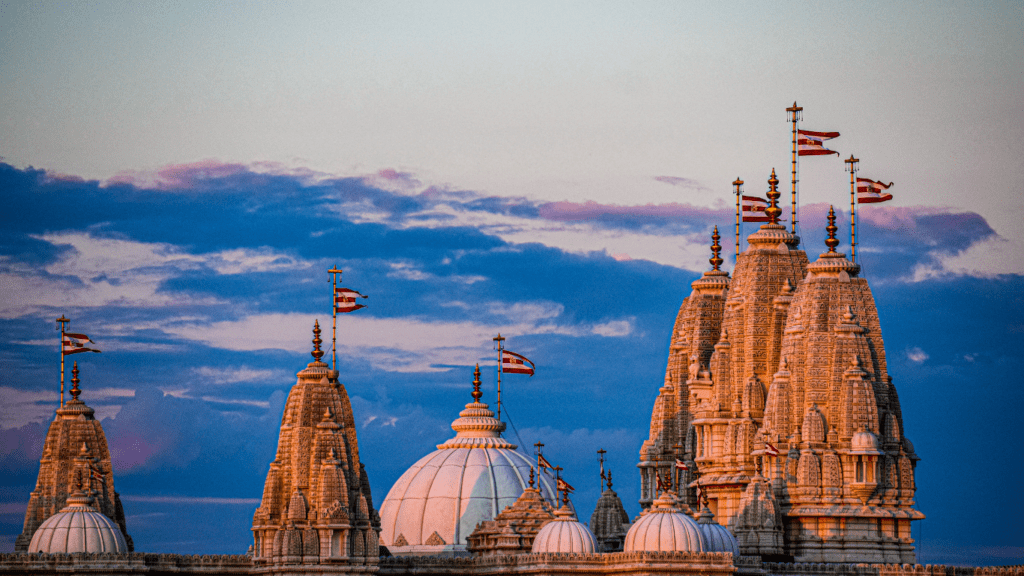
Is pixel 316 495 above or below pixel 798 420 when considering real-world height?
below

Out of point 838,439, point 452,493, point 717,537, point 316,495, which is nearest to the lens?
point 717,537

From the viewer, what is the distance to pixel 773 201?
15188 centimetres

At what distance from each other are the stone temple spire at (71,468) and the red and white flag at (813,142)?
42732mm

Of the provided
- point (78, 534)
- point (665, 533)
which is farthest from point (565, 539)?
point (78, 534)

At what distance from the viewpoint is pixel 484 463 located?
15112cm

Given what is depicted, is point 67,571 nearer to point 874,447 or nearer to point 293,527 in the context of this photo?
point 293,527

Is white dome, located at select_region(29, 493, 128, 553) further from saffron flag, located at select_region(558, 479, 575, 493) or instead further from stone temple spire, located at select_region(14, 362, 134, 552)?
saffron flag, located at select_region(558, 479, 575, 493)

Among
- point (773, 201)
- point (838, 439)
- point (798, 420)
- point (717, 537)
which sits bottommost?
point (717, 537)

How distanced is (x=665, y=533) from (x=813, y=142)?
28130mm

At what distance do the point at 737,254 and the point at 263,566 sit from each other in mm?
37928

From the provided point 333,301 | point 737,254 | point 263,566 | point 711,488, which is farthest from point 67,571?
point 737,254

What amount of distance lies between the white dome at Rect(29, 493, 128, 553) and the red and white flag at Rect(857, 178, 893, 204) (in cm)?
4401

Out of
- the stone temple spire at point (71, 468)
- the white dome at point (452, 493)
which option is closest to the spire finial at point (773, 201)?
the white dome at point (452, 493)

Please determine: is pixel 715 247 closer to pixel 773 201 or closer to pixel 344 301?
pixel 773 201
